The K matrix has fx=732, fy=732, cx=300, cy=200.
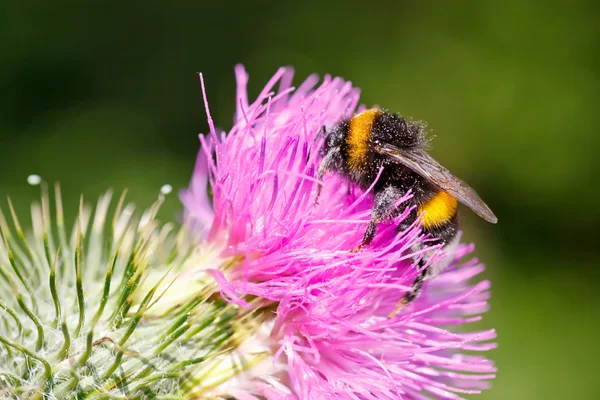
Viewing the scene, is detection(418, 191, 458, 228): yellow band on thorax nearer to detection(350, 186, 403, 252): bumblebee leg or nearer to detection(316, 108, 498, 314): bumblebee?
detection(316, 108, 498, 314): bumblebee

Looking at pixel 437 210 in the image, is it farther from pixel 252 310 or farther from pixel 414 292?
pixel 252 310

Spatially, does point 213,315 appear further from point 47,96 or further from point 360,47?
point 360,47

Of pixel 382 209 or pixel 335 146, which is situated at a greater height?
pixel 335 146

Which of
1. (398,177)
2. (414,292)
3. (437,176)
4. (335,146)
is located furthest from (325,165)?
(414,292)

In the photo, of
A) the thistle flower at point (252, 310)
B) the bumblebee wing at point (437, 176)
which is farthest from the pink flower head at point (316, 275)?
the bumblebee wing at point (437, 176)

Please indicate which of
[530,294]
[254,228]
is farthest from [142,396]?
[530,294]

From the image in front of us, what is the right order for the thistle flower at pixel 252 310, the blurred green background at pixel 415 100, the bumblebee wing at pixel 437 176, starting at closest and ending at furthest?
the thistle flower at pixel 252 310, the bumblebee wing at pixel 437 176, the blurred green background at pixel 415 100

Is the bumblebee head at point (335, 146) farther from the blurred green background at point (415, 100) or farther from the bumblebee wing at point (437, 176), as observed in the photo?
the blurred green background at point (415, 100)

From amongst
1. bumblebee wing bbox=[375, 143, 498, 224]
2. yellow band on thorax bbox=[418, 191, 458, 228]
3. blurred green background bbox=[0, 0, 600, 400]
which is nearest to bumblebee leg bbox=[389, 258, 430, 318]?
yellow band on thorax bbox=[418, 191, 458, 228]
